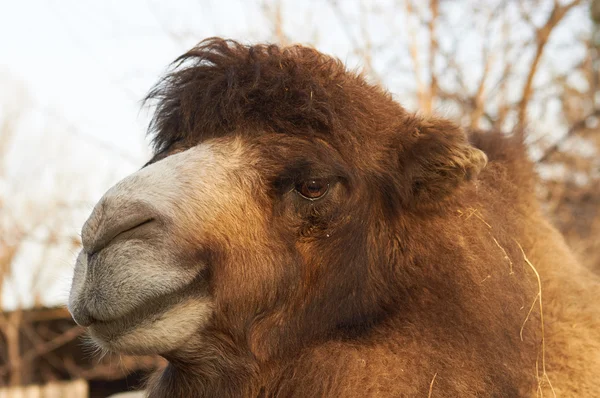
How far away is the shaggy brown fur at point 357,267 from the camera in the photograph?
334 cm

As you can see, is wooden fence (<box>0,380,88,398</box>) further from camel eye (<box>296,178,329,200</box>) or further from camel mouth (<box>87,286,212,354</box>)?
camel eye (<box>296,178,329,200</box>)

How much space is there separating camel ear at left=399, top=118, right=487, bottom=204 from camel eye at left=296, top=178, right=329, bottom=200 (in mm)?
475

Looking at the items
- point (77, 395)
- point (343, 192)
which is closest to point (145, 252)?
point (343, 192)

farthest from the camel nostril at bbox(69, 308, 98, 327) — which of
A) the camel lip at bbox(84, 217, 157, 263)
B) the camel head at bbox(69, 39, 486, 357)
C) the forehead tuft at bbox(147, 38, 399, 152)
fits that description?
the forehead tuft at bbox(147, 38, 399, 152)

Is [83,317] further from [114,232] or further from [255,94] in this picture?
[255,94]

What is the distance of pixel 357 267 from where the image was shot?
3.51 meters

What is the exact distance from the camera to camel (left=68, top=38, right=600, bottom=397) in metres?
3.07

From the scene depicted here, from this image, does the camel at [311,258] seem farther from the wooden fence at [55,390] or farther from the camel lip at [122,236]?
the wooden fence at [55,390]

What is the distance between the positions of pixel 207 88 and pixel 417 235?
4.16 feet

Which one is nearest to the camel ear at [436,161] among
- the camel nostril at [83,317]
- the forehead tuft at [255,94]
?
the forehead tuft at [255,94]

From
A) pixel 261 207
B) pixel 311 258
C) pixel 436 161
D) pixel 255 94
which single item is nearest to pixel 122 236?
pixel 261 207

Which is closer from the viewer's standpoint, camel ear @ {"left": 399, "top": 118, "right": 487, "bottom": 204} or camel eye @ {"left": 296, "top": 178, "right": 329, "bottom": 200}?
camel eye @ {"left": 296, "top": 178, "right": 329, "bottom": 200}

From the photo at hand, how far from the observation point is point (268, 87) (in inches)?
142

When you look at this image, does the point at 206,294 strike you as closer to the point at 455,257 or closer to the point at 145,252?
the point at 145,252
